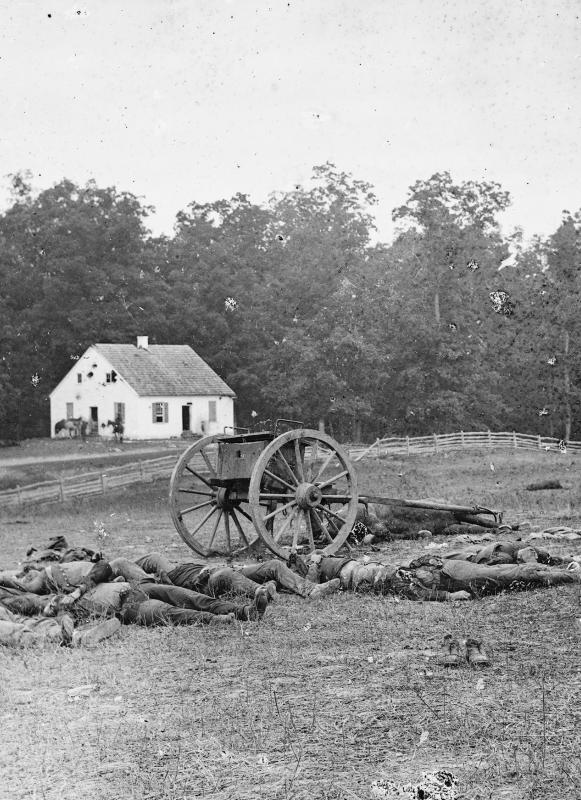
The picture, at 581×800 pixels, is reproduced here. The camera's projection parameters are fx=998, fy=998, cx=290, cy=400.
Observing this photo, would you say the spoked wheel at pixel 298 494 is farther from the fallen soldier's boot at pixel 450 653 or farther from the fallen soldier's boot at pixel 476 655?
the fallen soldier's boot at pixel 476 655

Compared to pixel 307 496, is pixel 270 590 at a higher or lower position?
lower

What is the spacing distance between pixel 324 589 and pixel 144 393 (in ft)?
118

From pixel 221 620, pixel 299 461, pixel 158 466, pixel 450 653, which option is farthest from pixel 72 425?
pixel 450 653

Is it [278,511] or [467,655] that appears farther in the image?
[278,511]

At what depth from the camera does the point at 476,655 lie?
7.23 metres

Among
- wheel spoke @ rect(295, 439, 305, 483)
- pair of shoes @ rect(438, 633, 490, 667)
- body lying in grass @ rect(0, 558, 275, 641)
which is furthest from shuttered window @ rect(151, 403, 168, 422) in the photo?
pair of shoes @ rect(438, 633, 490, 667)

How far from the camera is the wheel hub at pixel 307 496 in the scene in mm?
13242

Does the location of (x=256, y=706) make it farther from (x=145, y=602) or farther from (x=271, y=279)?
(x=271, y=279)

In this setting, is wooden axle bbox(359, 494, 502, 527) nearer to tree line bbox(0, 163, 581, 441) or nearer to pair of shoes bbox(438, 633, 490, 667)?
pair of shoes bbox(438, 633, 490, 667)

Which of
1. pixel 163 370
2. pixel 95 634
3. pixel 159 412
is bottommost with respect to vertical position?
pixel 95 634

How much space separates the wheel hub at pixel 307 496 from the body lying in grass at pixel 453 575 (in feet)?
6.78

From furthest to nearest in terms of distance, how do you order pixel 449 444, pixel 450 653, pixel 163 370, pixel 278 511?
1. pixel 163 370
2. pixel 449 444
3. pixel 278 511
4. pixel 450 653

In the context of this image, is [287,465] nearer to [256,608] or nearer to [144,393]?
[256,608]

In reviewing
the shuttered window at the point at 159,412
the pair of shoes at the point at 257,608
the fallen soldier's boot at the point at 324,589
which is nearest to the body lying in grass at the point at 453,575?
the fallen soldier's boot at the point at 324,589
